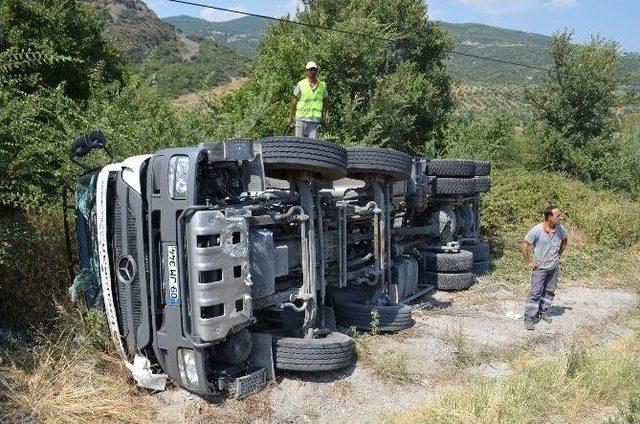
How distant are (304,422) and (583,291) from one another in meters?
5.75

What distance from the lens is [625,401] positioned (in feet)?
15.9

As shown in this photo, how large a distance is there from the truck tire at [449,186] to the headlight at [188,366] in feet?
15.4

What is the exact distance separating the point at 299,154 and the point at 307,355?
1.52 meters

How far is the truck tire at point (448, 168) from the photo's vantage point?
27.7ft

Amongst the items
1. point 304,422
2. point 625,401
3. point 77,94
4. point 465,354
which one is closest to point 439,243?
point 465,354

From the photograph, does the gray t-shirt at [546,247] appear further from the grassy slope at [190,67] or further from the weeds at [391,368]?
the grassy slope at [190,67]

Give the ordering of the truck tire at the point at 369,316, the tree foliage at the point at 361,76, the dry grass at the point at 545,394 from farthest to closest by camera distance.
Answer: the tree foliage at the point at 361,76 < the truck tire at the point at 369,316 < the dry grass at the point at 545,394

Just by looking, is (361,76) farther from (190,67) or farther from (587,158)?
(190,67)


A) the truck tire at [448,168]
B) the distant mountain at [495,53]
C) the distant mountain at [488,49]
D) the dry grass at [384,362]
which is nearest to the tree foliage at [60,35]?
the truck tire at [448,168]

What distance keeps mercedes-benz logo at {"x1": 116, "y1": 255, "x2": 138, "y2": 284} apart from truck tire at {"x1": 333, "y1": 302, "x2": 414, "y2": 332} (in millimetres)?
2314

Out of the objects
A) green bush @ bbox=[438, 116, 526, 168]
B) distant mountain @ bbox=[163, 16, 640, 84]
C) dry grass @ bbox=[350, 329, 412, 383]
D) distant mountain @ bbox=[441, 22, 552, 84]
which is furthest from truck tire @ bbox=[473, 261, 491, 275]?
distant mountain @ bbox=[441, 22, 552, 84]

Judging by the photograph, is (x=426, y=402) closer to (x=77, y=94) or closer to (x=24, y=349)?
(x=24, y=349)

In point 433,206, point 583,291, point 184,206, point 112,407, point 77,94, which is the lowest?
point 583,291

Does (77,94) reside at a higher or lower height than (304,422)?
higher
